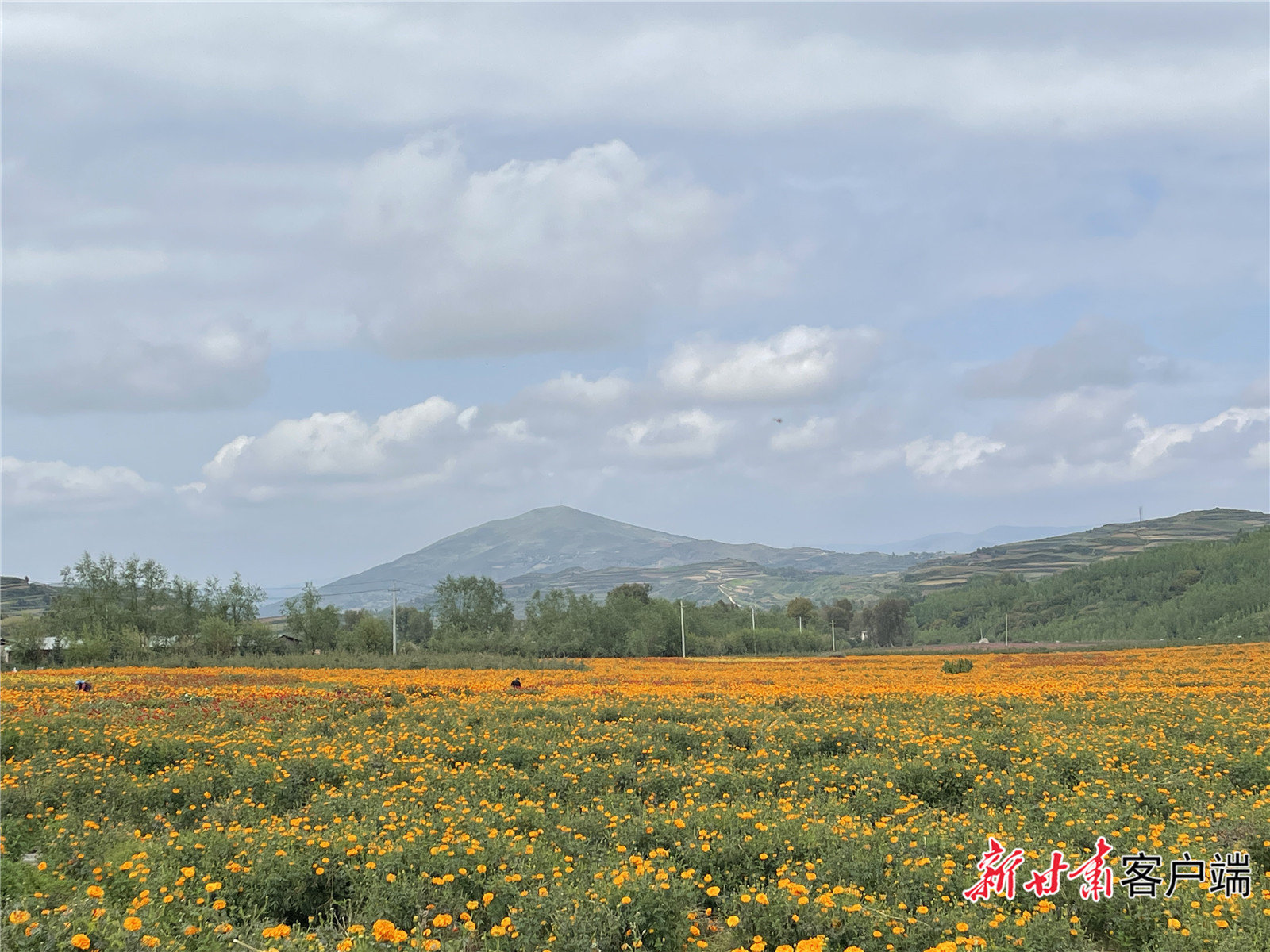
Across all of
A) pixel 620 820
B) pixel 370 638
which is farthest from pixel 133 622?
pixel 620 820

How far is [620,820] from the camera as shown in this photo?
10430 millimetres

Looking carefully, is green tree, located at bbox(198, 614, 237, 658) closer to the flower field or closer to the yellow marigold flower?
the flower field

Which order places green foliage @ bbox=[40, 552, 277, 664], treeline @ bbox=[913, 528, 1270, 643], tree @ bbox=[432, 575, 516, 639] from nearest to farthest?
green foliage @ bbox=[40, 552, 277, 664] → tree @ bbox=[432, 575, 516, 639] → treeline @ bbox=[913, 528, 1270, 643]

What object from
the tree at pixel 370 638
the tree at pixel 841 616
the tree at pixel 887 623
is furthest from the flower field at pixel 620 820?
the tree at pixel 841 616

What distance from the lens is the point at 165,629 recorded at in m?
73.7

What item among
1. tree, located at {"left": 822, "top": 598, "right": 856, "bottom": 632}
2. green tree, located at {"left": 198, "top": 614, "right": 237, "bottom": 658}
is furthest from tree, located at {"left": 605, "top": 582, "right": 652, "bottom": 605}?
tree, located at {"left": 822, "top": 598, "right": 856, "bottom": 632}

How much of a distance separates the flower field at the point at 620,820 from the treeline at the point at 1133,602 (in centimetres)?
7432

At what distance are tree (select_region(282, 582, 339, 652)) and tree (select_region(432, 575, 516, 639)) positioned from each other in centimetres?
1550

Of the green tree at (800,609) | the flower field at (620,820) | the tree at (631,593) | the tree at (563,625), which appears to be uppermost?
the flower field at (620,820)

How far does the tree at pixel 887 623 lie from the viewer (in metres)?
137

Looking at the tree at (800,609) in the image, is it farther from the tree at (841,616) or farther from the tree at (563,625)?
the tree at (563,625)

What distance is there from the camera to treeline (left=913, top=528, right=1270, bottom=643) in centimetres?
9588

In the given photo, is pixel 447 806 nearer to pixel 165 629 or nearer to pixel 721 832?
pixel 721 832

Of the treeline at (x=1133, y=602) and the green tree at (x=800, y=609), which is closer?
the treeline at (x=1133, y=602)
